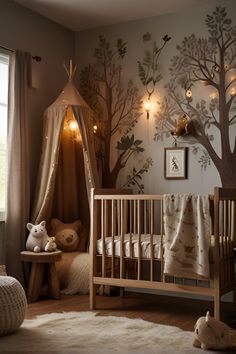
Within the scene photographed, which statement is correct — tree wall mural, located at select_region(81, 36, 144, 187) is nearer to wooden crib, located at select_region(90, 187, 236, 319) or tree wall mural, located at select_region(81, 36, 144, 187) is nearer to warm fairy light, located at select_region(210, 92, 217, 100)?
wooden crib, located at select_region(90, 187, 236, 319)

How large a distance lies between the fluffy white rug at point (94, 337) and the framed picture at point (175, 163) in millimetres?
1463

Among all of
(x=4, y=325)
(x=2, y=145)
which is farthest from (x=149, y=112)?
(x=4, y=325)

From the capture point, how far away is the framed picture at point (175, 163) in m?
4.35

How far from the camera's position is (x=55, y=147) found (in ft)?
14.2

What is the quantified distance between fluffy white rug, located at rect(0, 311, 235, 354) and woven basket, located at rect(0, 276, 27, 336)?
2.6 inches

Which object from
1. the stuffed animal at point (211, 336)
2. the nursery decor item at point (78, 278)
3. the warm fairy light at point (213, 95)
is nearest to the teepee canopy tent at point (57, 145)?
the nursery decor item at point (78, 278)

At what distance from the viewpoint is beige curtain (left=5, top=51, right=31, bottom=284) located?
4.11 m

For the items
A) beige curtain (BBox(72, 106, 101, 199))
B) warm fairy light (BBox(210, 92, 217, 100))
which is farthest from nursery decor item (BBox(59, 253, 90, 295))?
warm fairy light (BBox(210, 92, 217, 100))

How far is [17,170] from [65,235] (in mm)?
786

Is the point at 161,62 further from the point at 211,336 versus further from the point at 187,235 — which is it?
the point at 211,336

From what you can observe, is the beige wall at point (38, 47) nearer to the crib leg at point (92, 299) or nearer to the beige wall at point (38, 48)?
the beige wall at point (38, 48)

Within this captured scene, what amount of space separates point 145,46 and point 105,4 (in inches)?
21.9

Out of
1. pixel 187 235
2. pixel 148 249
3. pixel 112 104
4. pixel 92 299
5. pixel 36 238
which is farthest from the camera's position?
pixel 112 104

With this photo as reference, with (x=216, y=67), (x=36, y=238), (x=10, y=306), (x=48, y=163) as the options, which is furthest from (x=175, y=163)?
(x=10, y=306)
